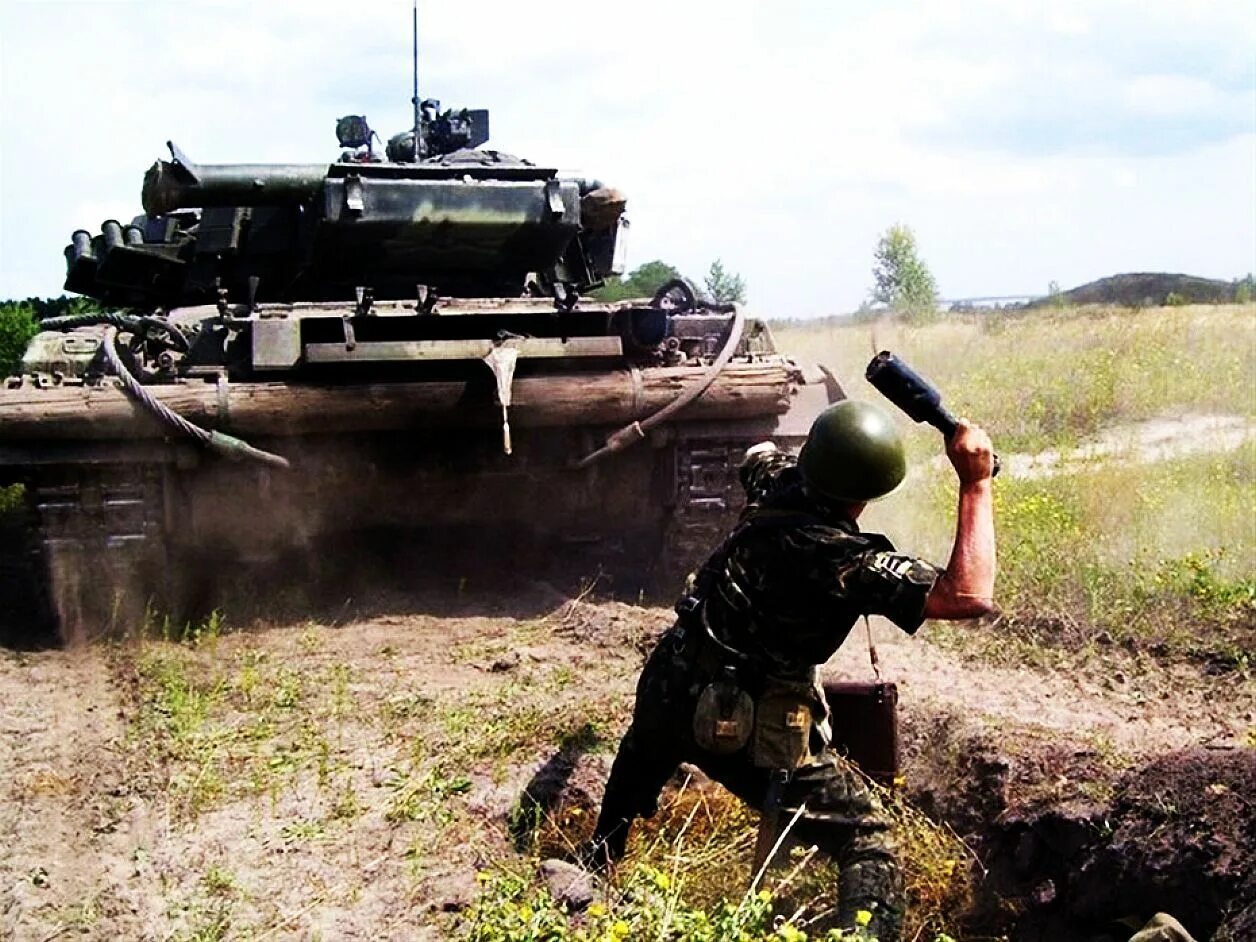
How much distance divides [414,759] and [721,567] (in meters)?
1.60

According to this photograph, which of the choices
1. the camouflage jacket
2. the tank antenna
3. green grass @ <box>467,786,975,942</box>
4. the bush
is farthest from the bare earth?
the bush

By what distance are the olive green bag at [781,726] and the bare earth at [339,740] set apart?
88 cm

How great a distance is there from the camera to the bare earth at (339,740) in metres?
4.34

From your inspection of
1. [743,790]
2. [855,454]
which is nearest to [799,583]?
[855,454]

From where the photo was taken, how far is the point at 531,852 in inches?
190

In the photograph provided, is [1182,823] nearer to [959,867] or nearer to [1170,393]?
[959,867]

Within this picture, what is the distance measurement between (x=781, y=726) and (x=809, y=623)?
28cm

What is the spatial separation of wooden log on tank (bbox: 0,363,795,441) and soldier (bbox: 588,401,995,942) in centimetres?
317

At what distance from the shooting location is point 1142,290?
3897 centimetres

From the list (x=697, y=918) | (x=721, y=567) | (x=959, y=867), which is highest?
(x=721, y=567)

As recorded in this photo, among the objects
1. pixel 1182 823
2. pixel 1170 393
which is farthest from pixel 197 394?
pixel 1170 393

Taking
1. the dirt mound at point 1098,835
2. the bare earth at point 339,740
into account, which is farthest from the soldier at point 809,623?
the bare earth at point 339,740

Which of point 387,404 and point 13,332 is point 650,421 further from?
point 13,332

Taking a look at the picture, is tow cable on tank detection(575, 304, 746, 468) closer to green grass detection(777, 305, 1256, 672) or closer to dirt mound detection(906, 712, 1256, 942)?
green grass detection(777, 305, 1256, 672)
